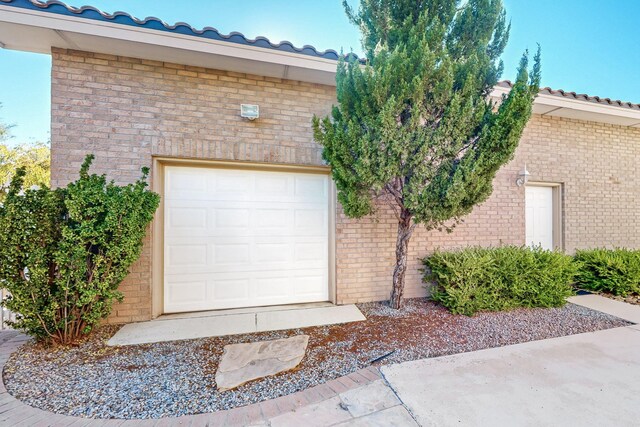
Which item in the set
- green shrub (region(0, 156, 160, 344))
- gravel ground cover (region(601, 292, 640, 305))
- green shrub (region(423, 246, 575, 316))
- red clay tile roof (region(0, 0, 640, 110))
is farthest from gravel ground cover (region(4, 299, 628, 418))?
red clay tile roof (region(0, 0, 640, 110))

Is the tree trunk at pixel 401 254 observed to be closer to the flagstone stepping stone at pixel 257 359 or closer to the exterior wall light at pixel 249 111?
the flagstone stepping stone at pixel 257 359

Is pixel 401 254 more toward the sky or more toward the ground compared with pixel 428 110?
more toward the ground

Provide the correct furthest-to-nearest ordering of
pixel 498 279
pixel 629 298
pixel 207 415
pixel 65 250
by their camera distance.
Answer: pixel 629 298 < pixel 498 279 < pixel 65 250 < pixel 207 415

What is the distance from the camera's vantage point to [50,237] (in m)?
2.92

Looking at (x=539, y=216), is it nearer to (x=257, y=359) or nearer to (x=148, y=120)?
(x=257, y=359)

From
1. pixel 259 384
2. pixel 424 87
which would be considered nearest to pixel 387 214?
pixel 424 87

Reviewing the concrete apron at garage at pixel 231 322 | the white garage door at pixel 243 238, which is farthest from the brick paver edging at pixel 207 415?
the white garage door at pixel 243 238

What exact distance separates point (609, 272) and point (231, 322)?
21.6 ft

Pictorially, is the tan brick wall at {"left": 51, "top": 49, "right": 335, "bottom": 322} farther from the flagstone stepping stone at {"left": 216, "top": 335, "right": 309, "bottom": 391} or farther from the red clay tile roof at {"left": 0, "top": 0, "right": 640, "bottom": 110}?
the flagstone stepping stone at {"left": 216, "top": 335, "right": 309, "bottom": 391}

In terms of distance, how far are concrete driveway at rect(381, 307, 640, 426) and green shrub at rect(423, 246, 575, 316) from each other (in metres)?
1.01

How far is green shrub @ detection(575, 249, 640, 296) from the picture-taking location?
5035 mm

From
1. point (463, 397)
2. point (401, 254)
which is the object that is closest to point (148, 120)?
point (401, 254)

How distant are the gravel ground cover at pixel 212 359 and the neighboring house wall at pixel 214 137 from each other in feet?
2.54

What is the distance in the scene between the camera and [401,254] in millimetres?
4121
